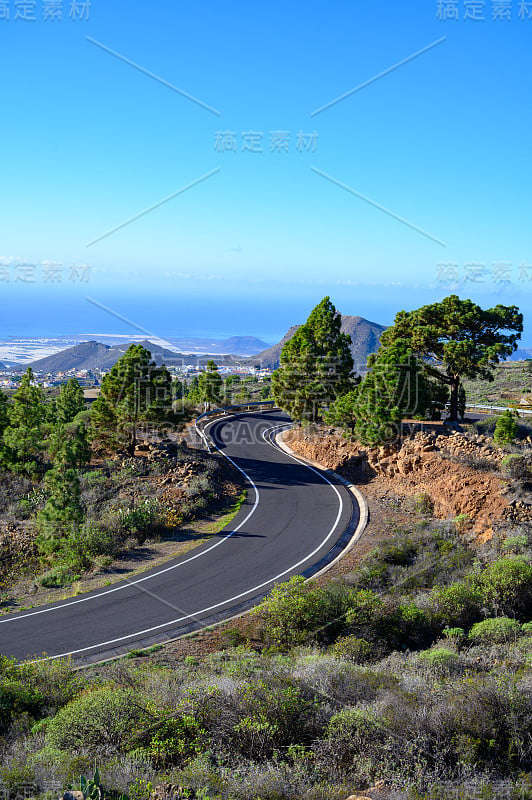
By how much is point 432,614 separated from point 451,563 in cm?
383

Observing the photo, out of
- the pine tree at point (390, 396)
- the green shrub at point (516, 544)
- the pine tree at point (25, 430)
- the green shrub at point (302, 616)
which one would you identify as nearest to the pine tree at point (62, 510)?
the pine tree at point (25, 430)

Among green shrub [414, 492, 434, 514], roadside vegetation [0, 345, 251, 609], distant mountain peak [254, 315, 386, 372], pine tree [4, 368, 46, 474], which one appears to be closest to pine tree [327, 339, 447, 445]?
green shrub [414, 492, 434, 514]

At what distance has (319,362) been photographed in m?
34.0

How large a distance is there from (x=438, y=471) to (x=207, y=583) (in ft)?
39.5

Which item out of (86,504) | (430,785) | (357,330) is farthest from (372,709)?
(357,330)

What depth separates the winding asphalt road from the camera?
13516mm

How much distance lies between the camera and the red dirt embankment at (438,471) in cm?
2036

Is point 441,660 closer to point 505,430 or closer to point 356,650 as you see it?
point 356,650

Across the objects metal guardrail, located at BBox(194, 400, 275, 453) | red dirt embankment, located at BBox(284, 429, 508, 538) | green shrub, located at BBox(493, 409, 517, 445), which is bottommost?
red dirt embankment, located at BBox(284, 429, 508, 538)

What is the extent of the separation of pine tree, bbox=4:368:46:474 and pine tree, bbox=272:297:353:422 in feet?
52.1

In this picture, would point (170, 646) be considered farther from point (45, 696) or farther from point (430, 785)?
point (430, 785)

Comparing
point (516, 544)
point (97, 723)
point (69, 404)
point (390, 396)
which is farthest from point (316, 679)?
point (69, 404)

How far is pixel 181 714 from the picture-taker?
8320mm

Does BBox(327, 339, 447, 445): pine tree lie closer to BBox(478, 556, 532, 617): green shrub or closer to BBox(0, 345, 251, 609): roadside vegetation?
BBox(0, 345, 251, 609): roadside vegetation
